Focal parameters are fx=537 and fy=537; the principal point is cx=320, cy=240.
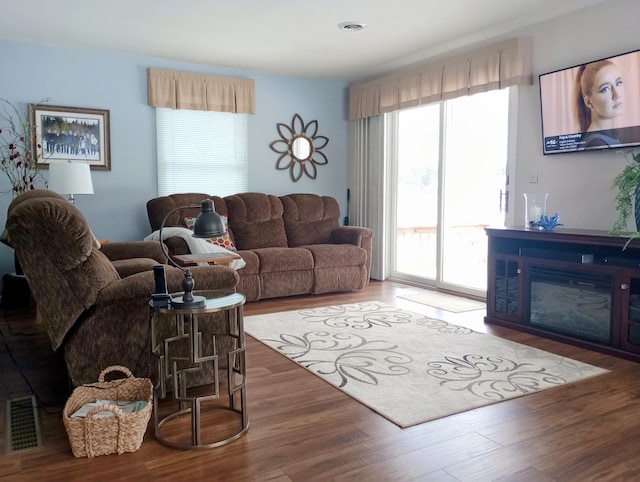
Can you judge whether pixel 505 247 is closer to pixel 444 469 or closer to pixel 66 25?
pixel 444 469

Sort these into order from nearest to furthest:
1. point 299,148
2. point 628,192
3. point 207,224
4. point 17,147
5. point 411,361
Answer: point 207,224
point 411,361
point 628,192
point 17,147
point 299,148

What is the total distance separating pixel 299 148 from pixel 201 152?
4.02 feet

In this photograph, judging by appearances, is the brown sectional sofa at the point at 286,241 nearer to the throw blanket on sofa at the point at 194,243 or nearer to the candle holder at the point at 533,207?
the throw blanket on sofa at the point at 194,243

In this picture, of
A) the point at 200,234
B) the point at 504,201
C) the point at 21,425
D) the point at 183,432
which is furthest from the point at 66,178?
the point at 504,201

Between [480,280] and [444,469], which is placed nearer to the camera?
[444,469]

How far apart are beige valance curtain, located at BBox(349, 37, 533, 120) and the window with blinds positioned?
1.46m

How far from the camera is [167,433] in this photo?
2295 mm

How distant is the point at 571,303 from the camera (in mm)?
3643

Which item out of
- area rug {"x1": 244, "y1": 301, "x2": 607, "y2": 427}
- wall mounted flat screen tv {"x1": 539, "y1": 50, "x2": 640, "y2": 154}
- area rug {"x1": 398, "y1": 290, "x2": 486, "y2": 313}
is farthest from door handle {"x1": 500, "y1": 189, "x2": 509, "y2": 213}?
area rug {"x1": 244, "y1": 301, "x2": 607, "y2": 427}

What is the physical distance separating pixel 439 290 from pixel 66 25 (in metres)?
4.23

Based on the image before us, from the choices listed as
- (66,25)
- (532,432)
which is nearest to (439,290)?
(532,432)

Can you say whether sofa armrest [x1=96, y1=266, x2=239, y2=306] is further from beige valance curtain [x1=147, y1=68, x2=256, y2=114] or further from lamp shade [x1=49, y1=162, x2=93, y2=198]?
beige valance curtain [x1=147, y1=68, x2=256, y2=114]

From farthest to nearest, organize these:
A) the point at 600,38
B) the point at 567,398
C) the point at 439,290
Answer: the point at 439,290 → the point at 600,38 → the point at 567,398

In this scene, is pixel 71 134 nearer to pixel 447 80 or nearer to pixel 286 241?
Answer: pixel 286 241
